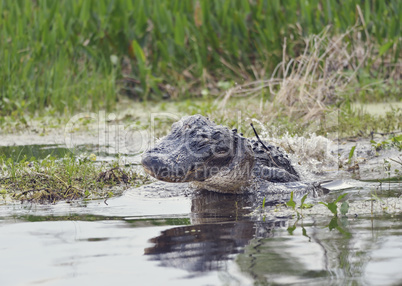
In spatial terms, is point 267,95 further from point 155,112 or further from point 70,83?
point 70,83

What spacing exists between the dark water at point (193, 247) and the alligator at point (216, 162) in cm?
30

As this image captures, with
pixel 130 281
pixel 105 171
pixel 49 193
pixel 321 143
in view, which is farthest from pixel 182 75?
pixel 130 281

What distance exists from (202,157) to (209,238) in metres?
1.28

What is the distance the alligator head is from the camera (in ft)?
14.1

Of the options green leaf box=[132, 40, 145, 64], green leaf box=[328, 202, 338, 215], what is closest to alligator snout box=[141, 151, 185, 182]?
green leaf box=[328, 202, 338, 215]

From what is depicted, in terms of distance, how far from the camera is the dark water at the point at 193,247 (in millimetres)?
2688

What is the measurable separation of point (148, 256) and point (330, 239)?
89 centimetres

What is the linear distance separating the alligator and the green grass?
516 centimetres

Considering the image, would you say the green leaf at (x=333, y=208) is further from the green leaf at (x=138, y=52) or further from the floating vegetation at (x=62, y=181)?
the green leaf at (x=138, y=52)

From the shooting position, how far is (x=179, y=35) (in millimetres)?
10773

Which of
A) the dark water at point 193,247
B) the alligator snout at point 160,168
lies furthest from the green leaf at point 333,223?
the alligator snout at point 160,168

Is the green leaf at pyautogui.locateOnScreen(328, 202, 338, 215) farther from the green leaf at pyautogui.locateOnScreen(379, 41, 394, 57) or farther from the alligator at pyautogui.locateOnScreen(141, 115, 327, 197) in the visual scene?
the green leaf at pyautogui.locateOnScreen(379, 41, 394, 57)

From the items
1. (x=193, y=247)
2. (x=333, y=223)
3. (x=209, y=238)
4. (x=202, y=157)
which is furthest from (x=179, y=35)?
(x=193, y=247)

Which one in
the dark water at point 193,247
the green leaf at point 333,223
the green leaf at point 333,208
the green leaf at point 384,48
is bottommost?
the dark water at point 193,247
